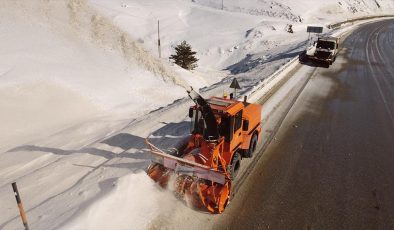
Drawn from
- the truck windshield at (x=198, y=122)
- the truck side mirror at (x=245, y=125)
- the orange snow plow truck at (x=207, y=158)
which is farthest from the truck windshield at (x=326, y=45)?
the truck windshield at (x=198, y=122)

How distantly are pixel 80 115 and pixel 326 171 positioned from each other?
13.9 metres

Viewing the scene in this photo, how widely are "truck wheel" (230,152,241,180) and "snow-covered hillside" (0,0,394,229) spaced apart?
211 centimetres

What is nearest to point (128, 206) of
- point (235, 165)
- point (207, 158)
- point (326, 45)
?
point (207, 158)

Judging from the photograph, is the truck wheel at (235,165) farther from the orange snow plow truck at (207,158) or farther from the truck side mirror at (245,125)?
the truck side mirror at (245,125)

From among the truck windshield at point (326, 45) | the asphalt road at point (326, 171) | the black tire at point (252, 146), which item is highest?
the truck windshield at point (326, 45)

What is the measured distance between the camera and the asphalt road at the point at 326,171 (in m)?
8.95

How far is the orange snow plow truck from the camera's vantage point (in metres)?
8.58

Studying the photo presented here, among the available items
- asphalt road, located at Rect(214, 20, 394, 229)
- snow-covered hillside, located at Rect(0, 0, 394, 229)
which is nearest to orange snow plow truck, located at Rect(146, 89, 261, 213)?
snow-covered hillside, located at Rect(0, 0, 394, 229)

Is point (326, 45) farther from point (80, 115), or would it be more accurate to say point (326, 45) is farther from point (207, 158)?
point (207, 158)

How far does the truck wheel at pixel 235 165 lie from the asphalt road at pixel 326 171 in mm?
452

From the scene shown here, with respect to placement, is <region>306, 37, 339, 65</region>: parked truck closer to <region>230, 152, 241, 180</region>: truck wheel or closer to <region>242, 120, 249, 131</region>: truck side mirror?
<region>242, 120, 249, 131</region>: truck side mirror

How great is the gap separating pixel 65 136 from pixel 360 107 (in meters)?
15.9

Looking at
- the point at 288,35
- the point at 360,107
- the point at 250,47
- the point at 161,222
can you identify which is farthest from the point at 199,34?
the point at 161,222

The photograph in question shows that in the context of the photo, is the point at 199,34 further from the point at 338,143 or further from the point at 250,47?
the point at 338,143
